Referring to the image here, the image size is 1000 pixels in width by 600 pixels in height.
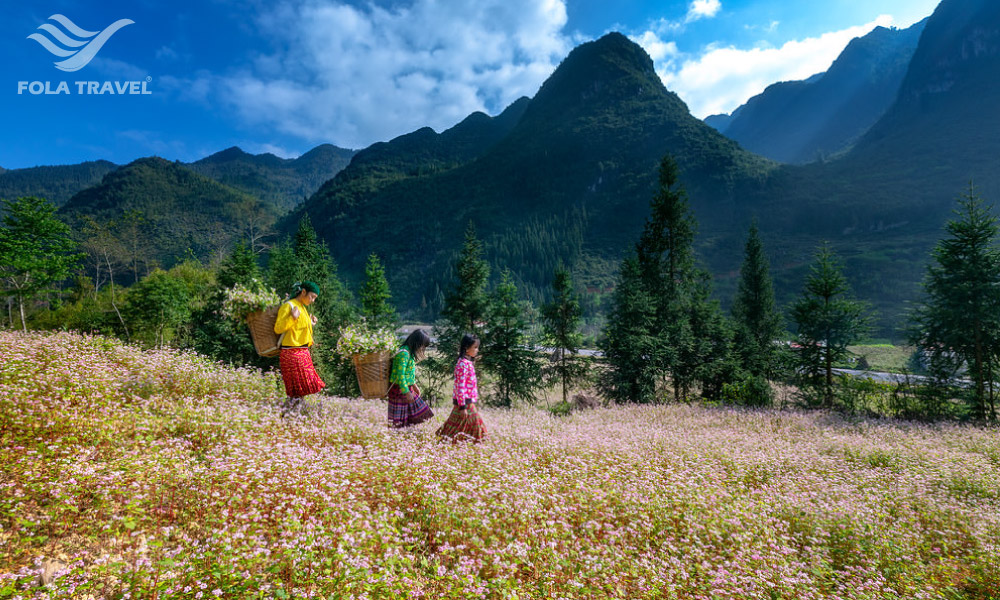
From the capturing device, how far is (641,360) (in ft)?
58.2

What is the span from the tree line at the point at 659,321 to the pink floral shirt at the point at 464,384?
11.3 m

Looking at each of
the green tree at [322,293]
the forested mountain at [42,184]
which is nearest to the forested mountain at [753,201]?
the green tree at [322,293]

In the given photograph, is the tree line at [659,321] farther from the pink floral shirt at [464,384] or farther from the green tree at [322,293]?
the pink floral shirt at [464,384]

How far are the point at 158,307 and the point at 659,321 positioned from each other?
1306 inches

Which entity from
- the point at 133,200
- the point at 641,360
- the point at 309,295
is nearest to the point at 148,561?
the point at 309,295

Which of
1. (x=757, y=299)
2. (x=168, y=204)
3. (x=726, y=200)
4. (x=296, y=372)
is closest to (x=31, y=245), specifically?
(x=296, y=372)

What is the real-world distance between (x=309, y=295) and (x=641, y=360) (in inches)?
574

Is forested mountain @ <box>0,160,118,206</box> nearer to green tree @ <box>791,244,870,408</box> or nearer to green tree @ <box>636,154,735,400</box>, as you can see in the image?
green tree @ <box>636,154,735,400</box>

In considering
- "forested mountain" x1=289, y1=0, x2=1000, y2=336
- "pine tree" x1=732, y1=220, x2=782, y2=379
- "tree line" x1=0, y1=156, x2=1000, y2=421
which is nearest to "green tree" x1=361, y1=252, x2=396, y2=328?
"tree line" x1=0, y1=156, x2=1000, y2=421

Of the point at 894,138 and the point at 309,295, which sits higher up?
the point at 894,138

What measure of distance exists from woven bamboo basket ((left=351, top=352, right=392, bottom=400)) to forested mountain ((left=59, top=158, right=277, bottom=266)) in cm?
12876

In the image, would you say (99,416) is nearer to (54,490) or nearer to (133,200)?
(54,490)

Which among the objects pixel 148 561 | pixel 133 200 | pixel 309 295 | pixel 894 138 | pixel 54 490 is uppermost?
pixel 894 138

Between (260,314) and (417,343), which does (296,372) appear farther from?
(417,343)
